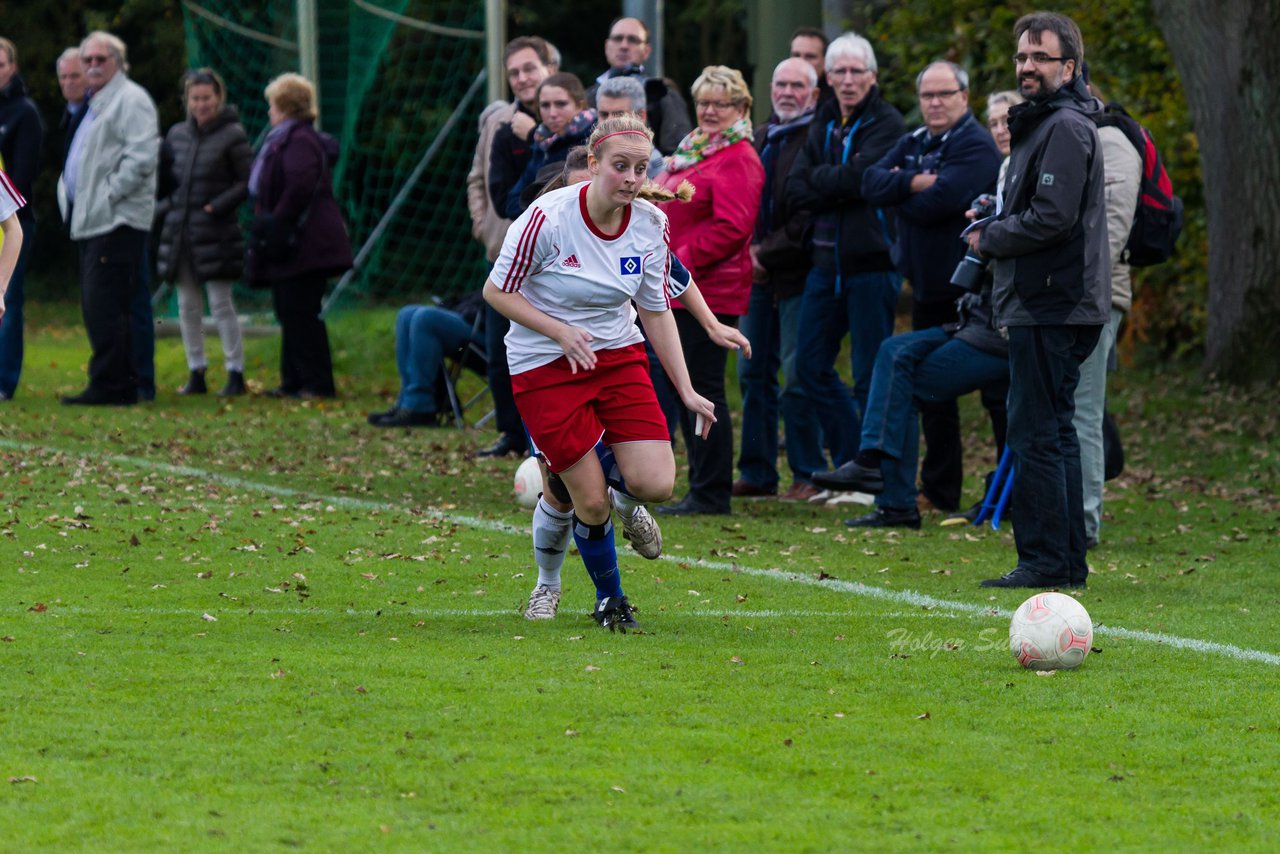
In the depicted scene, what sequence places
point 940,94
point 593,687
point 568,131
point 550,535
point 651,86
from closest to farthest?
point 593,687 → point 550,535 → point 940,94 → point 568,131 → point 651,86

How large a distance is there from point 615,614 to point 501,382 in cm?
575

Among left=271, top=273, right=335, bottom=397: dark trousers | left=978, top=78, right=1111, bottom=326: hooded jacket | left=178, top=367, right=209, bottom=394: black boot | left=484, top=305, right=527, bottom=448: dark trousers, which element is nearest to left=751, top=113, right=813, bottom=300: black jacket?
left=484, top=305, right=527, bottom=448: dark trousers

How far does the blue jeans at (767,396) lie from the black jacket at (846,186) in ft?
1.82

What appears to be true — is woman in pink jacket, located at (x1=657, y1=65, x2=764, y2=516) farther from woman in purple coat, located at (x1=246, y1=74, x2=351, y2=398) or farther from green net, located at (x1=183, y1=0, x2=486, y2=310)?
green net, located at (x1=183, y1=0, x2=486, y2=310)

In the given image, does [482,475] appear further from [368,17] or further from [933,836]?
[368,17]

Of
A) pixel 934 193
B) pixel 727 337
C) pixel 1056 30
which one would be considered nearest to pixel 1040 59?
pixel 1056 30

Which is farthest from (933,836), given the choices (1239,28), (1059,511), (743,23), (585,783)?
(743,23)

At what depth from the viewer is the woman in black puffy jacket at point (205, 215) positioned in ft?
49.2

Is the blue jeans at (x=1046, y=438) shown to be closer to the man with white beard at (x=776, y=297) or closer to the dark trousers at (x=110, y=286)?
the man with white beard at (x=776, y=297)

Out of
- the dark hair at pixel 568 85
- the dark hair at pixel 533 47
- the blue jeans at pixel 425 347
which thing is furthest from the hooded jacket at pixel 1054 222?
the blue jeans at pixel 425 347

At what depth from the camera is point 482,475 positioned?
11281 millimetres

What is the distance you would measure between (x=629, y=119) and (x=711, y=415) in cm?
116

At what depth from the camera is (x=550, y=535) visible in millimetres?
6773

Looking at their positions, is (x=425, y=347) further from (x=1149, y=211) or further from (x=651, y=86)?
(x=1149, y=211)
